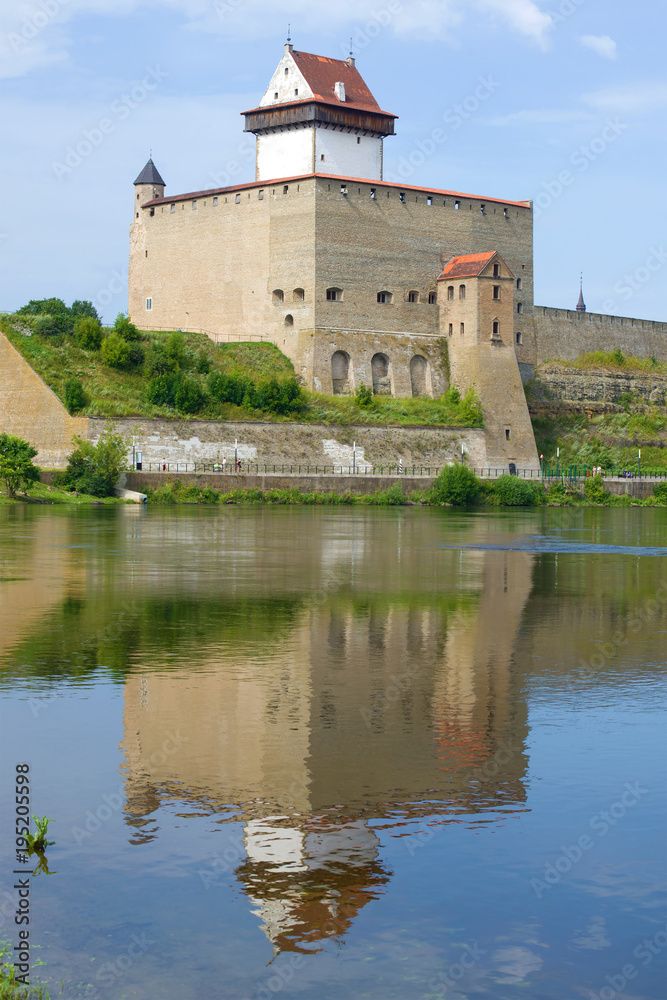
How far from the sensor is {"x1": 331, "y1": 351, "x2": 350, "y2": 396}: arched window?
42.0 meters

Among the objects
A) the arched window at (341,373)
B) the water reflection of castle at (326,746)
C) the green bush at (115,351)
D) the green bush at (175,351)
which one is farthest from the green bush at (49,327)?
the water reflection of castle at (326,746)

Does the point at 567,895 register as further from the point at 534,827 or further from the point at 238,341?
the point at 238,341

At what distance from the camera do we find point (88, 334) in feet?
125

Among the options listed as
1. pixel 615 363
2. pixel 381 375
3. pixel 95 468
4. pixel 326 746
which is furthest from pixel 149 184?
pixel 326 746

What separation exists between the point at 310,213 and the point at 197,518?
17391mm

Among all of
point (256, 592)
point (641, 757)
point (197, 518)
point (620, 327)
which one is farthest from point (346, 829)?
point (620, 327)

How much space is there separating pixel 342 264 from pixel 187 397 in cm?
805

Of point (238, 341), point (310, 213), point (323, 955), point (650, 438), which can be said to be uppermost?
point (310, 213)

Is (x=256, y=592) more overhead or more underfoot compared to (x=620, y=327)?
more underfoot

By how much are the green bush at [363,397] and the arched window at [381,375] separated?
1970 mm

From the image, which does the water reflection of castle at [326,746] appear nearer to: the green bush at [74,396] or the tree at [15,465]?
the tree at [15,465]

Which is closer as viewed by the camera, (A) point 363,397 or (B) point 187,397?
(B) point 187,397

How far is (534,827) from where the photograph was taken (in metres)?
5.05

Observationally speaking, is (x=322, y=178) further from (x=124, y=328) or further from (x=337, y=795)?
(x=337, y=795)
